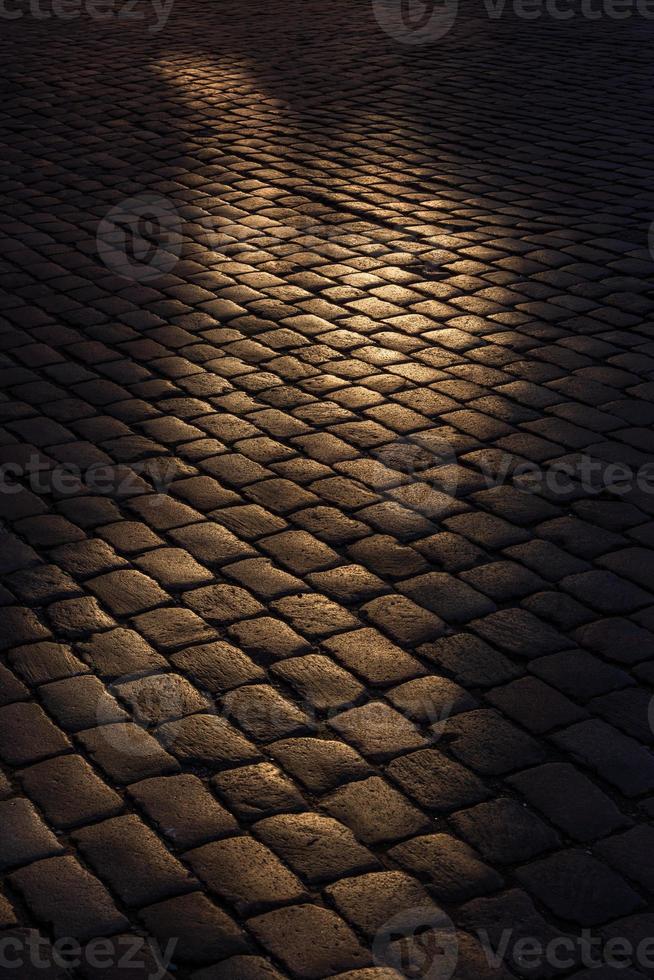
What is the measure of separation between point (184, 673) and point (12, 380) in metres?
2.38

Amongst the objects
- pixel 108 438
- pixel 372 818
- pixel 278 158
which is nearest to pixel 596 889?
pixel 372 818

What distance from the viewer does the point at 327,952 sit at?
267cm

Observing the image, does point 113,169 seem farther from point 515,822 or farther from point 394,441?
point 515,822
